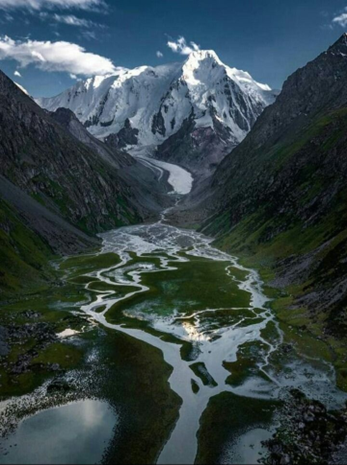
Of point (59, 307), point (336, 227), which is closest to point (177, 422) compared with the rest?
point (59, 307)

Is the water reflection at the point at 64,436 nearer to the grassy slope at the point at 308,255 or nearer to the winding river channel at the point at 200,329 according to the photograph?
the winding river channel at the point at 200,329

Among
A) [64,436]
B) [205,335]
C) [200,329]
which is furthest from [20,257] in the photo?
[64,436]

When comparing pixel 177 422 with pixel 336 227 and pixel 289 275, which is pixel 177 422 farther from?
pixel 336 227

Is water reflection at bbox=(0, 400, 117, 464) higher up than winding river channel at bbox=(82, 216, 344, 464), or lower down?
lower down

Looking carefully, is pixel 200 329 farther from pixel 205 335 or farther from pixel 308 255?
pixel 308 255

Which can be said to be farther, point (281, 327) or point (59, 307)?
point (59, 307)

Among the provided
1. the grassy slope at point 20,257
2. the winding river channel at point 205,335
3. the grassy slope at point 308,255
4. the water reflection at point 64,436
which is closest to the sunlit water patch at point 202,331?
the winding river channel at point 205,335

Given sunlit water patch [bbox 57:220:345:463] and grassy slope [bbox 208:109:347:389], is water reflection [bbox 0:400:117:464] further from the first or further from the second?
grassy slope [bbox 208:109:347:389]

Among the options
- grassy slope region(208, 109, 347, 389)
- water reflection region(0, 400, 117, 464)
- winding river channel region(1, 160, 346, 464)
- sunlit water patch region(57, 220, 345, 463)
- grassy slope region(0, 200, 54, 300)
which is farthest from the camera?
grassy slope region(0, 200, 54, 300)

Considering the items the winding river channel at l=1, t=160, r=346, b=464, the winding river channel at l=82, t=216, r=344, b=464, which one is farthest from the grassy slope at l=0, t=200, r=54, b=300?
the winding river channel at l=82, t=216, r=344, b=464
